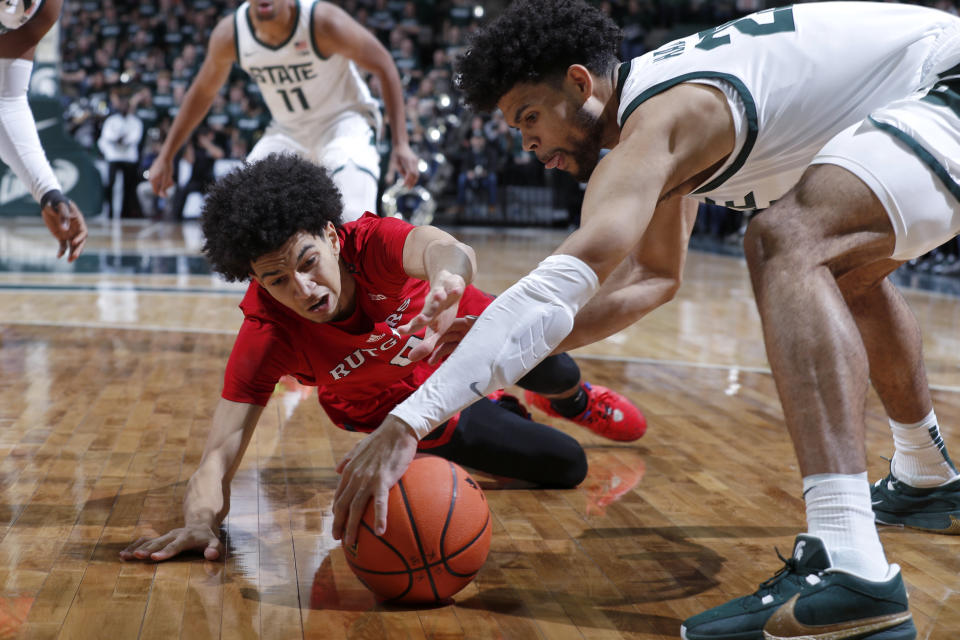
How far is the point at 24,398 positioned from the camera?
4578 millimetres

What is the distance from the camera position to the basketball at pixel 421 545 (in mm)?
2322

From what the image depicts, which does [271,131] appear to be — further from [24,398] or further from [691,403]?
[691,403]

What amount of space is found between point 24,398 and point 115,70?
54.7 feet

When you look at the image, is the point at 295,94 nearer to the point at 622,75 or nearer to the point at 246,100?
the point at 622,75

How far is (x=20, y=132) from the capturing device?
15.2 feet

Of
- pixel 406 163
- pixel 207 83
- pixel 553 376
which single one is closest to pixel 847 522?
pixel 553 376

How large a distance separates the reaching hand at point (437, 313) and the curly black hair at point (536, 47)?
1.94 feet

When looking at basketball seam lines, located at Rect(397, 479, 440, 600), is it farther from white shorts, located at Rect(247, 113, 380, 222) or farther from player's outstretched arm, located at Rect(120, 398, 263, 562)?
white shorts, located at Rect(247, 113, 380, 222)

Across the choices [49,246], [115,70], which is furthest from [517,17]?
[115,70]

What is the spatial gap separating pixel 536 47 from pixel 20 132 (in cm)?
317

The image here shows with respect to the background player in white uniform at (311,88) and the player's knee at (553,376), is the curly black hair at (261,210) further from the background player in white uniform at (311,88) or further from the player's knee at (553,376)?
the background player in white uniform at (311,88)

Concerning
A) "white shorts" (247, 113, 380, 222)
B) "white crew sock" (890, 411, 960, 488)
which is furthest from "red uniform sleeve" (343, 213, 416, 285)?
"white shorts" (247, 113, 380, 222)

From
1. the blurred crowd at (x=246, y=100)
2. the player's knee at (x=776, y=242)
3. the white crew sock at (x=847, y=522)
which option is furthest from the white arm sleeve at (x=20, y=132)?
the blurred crowd at (x=246, y=100)

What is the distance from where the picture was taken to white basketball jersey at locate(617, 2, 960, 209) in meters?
2.33
